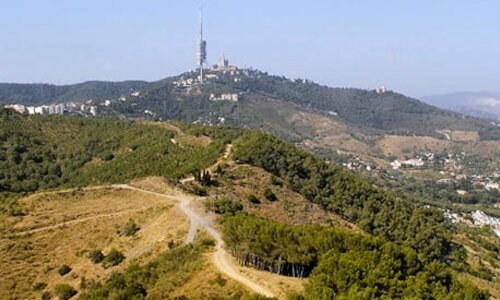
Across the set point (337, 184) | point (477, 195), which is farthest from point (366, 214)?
point (477, 195)

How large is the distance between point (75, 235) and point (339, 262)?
3076 centimetres

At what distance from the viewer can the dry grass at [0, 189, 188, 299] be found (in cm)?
5112

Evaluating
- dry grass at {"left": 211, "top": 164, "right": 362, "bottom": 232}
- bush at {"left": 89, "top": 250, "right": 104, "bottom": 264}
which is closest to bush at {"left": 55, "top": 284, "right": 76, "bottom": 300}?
bush at {"left": 89, "top": 250, "right": 104, "bottom": 264}

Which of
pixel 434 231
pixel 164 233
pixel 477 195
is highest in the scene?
pixel 164 233

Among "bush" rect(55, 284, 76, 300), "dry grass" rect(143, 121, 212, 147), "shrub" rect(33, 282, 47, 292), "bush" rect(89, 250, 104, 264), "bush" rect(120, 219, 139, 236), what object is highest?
"dry grass" rect(143, 121, 212, 147)

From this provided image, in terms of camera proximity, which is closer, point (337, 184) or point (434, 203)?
point (337, 184)

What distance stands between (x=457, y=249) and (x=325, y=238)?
46.5 metres

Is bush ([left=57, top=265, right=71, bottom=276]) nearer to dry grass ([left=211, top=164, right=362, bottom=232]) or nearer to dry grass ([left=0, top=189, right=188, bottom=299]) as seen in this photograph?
dry grass ([left=0, top=189, right=188, bottom=299])

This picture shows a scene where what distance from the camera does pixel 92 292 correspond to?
4297cm

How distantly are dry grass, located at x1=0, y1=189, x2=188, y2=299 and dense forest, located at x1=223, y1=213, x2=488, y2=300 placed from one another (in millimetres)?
10375

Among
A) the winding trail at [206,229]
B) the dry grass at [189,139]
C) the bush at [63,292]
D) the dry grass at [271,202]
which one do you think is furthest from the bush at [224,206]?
the dry grass at [189,139]

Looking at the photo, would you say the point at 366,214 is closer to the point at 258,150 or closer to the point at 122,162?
the point at 258,150

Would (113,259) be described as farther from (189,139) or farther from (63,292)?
(189,139)

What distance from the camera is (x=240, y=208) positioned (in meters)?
60.5
